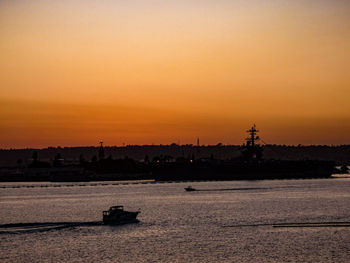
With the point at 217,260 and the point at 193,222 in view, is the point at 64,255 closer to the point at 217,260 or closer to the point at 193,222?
the point at 217,260

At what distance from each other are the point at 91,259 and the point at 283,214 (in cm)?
3812

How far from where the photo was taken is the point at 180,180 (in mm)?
197750

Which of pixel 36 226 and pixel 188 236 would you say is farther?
pixel 36 226

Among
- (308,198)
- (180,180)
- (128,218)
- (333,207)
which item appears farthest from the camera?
(180,180)

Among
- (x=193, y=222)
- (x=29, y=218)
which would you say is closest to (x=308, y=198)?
(x=193, y=222)

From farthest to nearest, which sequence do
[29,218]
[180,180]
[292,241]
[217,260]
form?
[180,180], [29,218], [292,241], [217,260]

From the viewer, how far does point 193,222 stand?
7631cm

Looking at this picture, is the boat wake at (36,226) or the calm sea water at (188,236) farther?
the boat wake at (36,226)

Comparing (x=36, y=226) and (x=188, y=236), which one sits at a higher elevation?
(x=36, y=226)

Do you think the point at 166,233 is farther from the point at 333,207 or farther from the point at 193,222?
the point at 333,207

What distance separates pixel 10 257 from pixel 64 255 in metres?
4.37

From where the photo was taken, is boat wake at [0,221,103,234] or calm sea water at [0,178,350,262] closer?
calm sea water at [0,178,350,262]

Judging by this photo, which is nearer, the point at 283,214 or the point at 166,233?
the point at 166,233

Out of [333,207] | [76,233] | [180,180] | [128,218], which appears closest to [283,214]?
[333,207]
